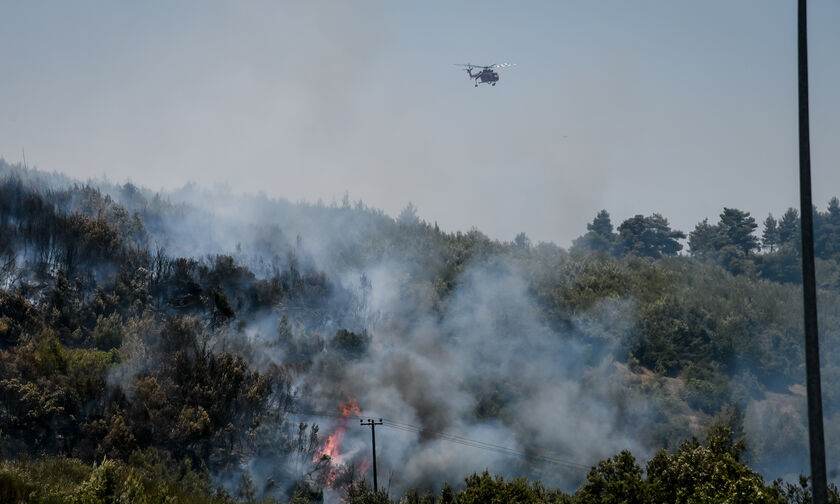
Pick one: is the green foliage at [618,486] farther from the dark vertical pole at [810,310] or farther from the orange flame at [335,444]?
the orange flame at [335,444]

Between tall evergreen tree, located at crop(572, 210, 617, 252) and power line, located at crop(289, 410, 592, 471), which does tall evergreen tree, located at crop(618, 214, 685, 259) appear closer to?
tall evergreen tree, located at crop(572, 210, 617, 252)

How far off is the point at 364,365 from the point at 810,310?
4650 centimetres

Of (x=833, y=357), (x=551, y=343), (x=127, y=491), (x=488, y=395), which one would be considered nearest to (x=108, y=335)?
(x=488, y=395)

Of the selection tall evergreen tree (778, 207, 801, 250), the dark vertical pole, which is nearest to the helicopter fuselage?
the dark vertical pole

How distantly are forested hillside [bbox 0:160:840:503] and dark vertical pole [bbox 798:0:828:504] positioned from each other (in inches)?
418

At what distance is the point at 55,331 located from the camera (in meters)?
43.7

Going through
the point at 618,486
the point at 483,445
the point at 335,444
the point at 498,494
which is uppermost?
the point at 618,486

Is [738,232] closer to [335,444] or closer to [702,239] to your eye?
[702,239]

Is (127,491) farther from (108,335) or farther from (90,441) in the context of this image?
(108,335)

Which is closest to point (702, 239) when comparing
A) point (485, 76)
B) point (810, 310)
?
point (485, 76)

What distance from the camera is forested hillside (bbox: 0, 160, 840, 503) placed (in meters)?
34.4

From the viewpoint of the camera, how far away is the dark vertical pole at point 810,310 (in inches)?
380

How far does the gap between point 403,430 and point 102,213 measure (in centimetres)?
3266

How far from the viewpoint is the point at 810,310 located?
9852 mm
